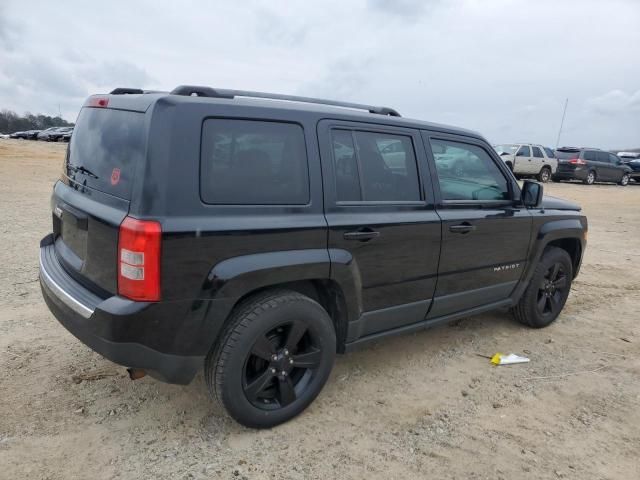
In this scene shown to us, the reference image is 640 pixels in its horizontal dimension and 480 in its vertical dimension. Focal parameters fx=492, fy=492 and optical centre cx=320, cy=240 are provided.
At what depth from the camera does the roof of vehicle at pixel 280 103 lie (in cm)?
250

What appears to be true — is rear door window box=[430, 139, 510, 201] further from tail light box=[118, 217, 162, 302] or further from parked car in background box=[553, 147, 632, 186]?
parked car in background box=[553, 147, 632, 186]

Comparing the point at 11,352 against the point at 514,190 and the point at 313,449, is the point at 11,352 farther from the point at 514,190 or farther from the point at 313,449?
the point at 514,190

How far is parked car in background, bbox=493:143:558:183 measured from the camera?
20828 mm

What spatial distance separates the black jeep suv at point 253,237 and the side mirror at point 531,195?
56 cm

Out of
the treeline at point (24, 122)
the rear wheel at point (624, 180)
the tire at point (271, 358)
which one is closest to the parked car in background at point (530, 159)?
the rear wheel at point (624, 180)

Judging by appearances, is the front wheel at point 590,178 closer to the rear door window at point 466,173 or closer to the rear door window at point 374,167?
the rear door window at point 466,173

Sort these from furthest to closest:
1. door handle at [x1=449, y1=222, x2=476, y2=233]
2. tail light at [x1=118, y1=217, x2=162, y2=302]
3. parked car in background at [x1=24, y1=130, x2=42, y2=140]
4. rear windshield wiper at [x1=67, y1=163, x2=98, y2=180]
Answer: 1. parked car in background at [x1=24, y1=130, x2=42, y2=140]
2. door handle at [x1=449, y1=222, x2=476, y2=233]
3. rear windshield wiper at [x1=67, y1=163, x2=98, y2=180]
4. tail light at [x1=118, y1=217, x2=162, y2=302]

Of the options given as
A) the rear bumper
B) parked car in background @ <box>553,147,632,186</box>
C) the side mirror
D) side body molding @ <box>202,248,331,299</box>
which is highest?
parked car in background @ <box>553,147,632,186</box>

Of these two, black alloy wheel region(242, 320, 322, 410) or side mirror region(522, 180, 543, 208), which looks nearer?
black alloy wheel region(242, 320, 322, 410)

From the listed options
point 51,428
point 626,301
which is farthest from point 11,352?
point 626,301

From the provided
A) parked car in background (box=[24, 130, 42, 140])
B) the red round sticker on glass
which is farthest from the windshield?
parked car in background (box=[24, 130, 42, 140])

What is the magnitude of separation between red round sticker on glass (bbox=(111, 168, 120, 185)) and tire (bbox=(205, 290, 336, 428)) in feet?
2.94

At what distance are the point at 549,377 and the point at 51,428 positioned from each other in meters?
3.32

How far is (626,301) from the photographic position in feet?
18.0
